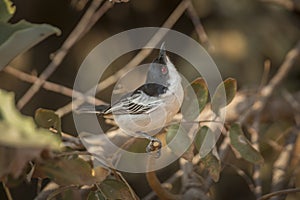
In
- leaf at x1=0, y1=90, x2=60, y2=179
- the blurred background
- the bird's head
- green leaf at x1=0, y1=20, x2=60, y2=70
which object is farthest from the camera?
the blurred background

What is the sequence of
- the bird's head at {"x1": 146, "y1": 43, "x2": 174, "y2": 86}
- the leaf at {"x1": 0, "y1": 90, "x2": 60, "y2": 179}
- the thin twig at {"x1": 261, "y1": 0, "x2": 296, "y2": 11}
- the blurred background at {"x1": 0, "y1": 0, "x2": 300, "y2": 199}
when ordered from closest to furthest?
the leaf at {"x1": 0, "y1": 90, "x2": 60, "y2": 179} → the bird's head at {"x1": 146, "y1": 43, "x2": 174, "y2": 86} → the thin twig at {"x1": 261, "y1": 0, "x2": 296, "y2": 11} → the blurred background at {"x1": 0, "y1": 0, "x2": 300, "y2": 199}

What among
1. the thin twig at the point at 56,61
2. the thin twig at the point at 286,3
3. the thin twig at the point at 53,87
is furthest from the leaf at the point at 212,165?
the thin twig at the point at 286,3

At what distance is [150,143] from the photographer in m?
0.96

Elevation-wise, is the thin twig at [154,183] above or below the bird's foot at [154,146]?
below

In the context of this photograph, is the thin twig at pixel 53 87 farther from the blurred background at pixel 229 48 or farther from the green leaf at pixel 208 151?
the blurred background at pixel 229 48

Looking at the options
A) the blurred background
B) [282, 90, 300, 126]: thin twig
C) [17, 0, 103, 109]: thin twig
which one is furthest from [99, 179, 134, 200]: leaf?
the blurred background

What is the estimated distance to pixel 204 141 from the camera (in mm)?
924

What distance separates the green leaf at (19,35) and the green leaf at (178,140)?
0.28 metres

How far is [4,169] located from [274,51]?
5.42 ft

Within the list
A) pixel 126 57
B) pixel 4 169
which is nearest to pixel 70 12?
pixel 126 57

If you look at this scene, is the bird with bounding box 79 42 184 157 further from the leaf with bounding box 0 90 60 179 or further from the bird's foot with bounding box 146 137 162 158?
the leaf with bounding box 0 90 60 179

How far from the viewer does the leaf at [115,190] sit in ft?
2.70

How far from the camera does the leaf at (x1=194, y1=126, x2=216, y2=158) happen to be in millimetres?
911

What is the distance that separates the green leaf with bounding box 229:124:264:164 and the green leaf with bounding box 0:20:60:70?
38 cm
